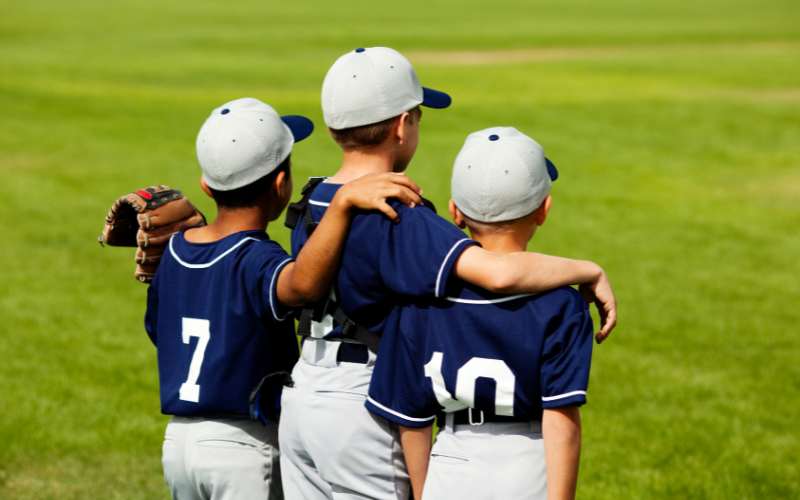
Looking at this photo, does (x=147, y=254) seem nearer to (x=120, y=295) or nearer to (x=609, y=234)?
(x=120, y=295)

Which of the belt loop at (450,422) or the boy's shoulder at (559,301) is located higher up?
the boy's shoulder at (559,301)

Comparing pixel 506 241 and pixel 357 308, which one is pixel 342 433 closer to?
pixel 357 308

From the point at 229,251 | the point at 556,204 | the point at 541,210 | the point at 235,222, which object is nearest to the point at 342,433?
the point at 229,251

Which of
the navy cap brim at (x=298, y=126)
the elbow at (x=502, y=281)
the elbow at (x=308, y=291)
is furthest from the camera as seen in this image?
the navy cap brim at (x=298, y=126)

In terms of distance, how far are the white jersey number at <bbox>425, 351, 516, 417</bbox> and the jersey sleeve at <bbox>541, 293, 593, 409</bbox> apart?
0.11 meters

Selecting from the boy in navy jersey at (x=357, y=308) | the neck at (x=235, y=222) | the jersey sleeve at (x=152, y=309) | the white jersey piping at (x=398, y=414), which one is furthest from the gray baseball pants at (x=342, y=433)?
the jersey sleeve at (x=152, y=309)

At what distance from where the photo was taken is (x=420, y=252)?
3328mm

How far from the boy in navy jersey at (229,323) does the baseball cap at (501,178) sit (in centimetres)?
70

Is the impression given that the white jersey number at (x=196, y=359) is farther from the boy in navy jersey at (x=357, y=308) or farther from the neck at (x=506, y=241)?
the neck at (x=506, y=241)

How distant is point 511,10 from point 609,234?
4114cm

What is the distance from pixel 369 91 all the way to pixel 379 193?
428 millimetres

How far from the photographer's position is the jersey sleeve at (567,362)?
321 cm

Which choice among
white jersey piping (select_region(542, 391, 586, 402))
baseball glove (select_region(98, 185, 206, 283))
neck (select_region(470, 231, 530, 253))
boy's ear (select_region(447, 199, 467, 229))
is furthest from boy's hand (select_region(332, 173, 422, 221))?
baseball glove (select_region(98, 185, 206, 283))

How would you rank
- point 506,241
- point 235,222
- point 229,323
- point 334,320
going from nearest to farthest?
point 506,241 < point 334,320 < point 229,323 < point 235,222
